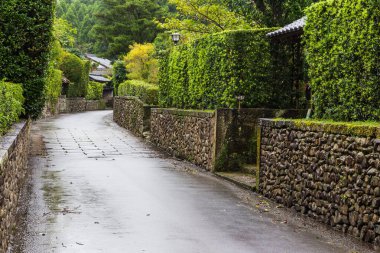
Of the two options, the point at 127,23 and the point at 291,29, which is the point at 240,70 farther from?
the point at 127,23

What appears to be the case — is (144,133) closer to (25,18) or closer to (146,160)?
(146,160)

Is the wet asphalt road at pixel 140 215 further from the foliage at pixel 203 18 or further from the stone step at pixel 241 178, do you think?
the foliage at pixel 203 18

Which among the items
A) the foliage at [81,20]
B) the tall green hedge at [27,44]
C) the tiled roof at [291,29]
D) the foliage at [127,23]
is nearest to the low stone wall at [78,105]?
the foliage at [127,23]

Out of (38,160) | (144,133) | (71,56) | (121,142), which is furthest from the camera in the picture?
(71,56)

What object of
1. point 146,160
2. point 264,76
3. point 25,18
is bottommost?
point 146,160

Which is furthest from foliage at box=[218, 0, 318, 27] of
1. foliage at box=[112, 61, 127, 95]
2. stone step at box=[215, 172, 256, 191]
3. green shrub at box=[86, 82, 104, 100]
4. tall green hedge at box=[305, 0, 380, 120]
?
green shrub at box=[86, 82, 104, 100]

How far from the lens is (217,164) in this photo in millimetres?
15234

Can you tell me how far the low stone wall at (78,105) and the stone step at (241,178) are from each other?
3742 cm

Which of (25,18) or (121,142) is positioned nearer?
(25,18)

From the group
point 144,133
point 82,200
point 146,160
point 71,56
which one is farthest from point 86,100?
point 82,200

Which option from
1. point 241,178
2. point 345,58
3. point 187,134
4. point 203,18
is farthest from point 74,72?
point 345,58

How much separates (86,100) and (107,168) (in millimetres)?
43304

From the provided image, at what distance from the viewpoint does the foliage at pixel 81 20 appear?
8210 cm

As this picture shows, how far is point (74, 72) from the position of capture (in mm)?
54312
